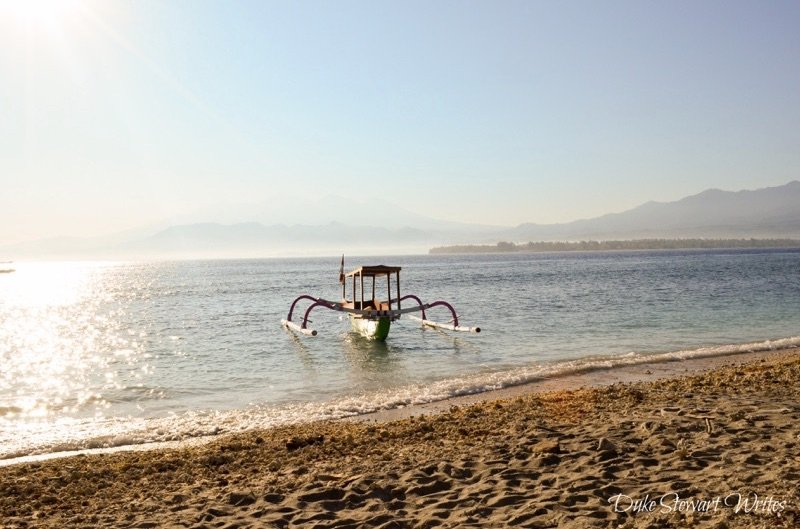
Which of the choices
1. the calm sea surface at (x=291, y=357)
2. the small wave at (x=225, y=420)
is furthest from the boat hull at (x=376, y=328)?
the small wave at (x=225, y=420)

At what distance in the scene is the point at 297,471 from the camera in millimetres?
8383

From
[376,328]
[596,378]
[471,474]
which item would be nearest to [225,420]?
[471,474]

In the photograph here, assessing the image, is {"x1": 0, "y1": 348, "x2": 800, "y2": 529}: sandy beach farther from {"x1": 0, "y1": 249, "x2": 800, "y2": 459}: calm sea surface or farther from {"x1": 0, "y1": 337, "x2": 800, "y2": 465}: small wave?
{"x1": 0, "y1": 249, "x2": 800, "y2": 459}: calm sea surface

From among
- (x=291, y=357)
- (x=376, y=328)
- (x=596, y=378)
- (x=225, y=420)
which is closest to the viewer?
(x=225, y=420)

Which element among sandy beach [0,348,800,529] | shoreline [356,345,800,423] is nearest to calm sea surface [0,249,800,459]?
shoreline [356,345,800,423]

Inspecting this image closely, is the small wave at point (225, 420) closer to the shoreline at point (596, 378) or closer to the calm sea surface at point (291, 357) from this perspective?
the calm sea surface at point (291, 357)

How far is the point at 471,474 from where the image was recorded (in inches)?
304

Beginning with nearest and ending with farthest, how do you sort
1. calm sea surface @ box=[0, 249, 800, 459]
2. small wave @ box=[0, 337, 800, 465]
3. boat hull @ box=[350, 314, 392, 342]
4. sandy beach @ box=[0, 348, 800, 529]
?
sandy beach @ box=[0, 348, 800, 529] < small wave @ box=[0, 337, 800, 465] < calm sea surface @ box=[0, 249, 800, 459] < boat hull @ box=[350, 314, 392, 342]

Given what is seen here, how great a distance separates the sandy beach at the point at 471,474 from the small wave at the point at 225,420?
1424 millimetres

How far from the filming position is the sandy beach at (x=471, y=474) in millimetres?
6262

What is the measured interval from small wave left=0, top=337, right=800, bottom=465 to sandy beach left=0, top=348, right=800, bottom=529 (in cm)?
142

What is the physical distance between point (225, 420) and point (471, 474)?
7252 mm

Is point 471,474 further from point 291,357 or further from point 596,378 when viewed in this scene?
point 291,357

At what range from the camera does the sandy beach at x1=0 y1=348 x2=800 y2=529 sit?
6262mm
